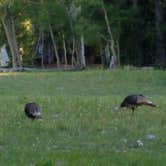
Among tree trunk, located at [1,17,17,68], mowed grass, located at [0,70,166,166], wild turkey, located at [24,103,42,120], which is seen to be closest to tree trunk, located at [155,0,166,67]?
tree trunk, located at [1,17,17,68]

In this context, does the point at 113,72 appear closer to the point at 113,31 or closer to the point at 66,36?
the point at 113,31

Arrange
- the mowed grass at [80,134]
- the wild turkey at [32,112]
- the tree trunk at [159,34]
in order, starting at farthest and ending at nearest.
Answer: the tree trunk at [159,34]
the wild turkey at [32,112]
the mowed grass at [80,134]

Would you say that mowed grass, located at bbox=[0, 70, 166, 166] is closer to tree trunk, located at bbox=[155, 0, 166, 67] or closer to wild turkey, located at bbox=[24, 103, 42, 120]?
wild turkey, located at bbox=[24, 103, 42, 120]

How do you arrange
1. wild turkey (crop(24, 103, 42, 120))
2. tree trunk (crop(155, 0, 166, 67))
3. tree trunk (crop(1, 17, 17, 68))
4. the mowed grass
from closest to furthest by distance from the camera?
the mowed grass
wild turkey (crop(24, 103, 42, 120))
tree trunk (crop(155, 0, 166, 67))
tree trunk (crop(1, 17, 17, 68))

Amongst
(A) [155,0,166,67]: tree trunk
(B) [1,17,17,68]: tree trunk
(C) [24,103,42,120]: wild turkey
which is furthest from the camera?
(B) [1,17,17,68]: tree trunk

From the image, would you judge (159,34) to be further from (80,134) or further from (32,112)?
(80,134)

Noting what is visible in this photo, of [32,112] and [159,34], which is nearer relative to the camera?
[32,112]

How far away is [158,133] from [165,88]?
1316 centimetres

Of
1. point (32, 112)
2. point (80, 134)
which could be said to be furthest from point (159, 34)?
point (80, 134)

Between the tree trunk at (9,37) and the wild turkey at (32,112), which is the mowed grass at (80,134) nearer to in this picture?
the wild turkey at (32,112)

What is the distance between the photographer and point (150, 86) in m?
24.7

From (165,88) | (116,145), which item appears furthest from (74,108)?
(165,88)

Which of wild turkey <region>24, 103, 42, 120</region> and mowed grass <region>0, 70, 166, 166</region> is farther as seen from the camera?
wild turkey <region>24, 103, 42, 120</region>

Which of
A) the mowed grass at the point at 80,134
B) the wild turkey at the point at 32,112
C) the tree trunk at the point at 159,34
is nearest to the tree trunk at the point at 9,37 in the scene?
the tree trunk at the point at 159,34
